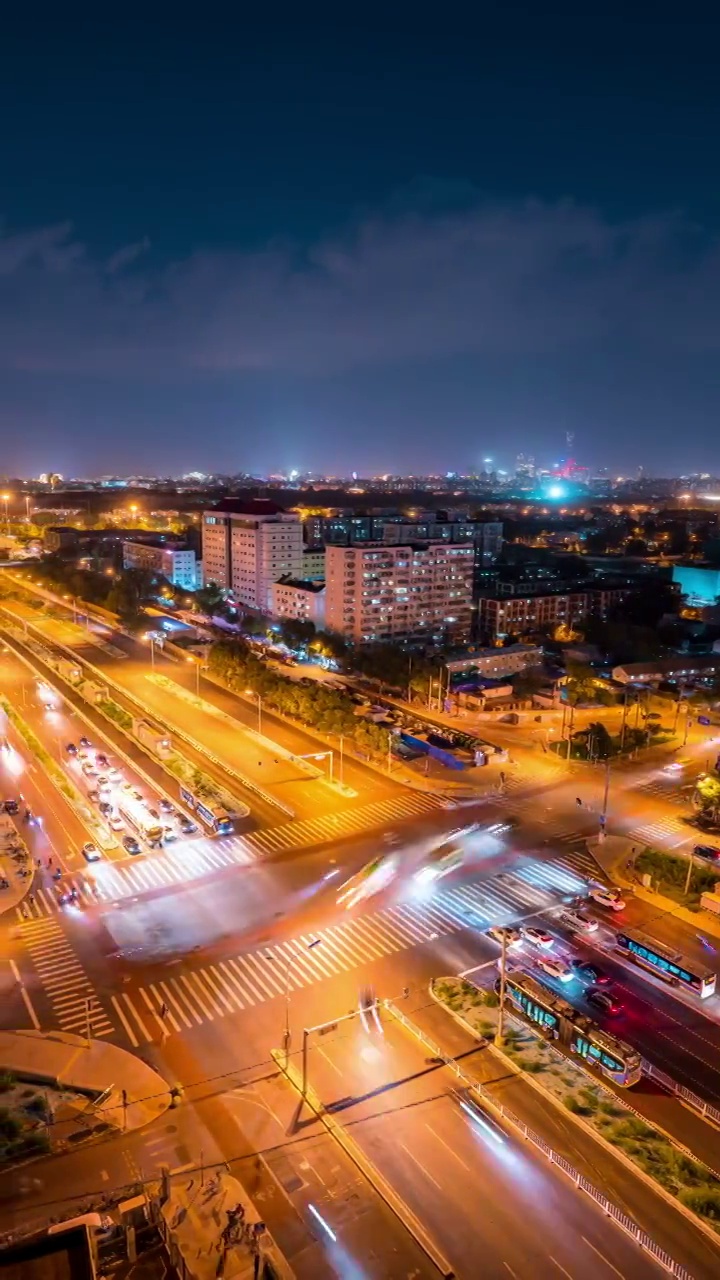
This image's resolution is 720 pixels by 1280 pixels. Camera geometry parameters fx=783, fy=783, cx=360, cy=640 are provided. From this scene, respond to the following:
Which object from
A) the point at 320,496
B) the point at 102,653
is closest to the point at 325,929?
the point at 102,653

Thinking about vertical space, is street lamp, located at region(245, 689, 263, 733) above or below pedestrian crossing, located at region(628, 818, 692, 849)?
above

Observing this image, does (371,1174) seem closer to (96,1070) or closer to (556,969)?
(96,1070)

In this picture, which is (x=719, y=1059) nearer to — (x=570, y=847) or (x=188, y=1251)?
(x=570, y=847)

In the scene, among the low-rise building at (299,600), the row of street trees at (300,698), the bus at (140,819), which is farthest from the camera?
the low-rise building at (299,600)

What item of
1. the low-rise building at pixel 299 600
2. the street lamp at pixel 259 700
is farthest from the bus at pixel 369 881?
the low-rise building at pixel 299 600

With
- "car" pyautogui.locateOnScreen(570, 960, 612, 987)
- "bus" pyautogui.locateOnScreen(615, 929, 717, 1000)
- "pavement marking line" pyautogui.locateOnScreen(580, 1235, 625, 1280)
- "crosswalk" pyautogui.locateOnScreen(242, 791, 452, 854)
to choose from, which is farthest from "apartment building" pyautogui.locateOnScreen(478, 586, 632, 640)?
"pavement marking line" pyautogui.locateOnScreen(580, 1235, 625, 1280)

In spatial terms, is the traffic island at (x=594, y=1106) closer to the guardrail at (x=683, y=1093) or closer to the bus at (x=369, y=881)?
the guardrail at (x=683, y=1093)

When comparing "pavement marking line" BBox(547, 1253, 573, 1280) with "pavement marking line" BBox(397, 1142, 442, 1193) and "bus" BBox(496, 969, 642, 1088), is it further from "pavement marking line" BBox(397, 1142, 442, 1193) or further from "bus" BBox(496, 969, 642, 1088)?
"bus" BBox(496, 969, 642, 1088)
